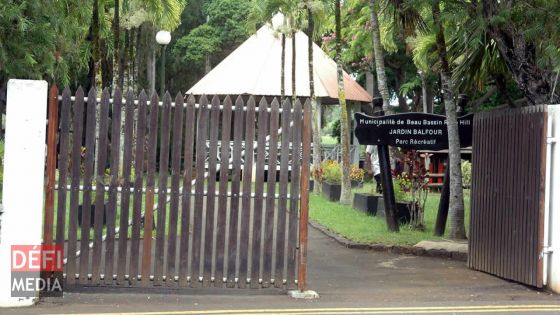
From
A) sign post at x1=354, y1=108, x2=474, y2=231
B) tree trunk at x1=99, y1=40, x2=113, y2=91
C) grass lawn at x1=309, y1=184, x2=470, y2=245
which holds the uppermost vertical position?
tree trunk at x1=99, y1=40, x2=113, y2=91

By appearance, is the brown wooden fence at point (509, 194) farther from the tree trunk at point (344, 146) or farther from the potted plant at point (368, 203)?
the tree trunk at point (344, 146)

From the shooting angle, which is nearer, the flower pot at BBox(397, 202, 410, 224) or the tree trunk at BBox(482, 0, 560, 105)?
the tree trunk at BBox(482, 0, 560, 105)

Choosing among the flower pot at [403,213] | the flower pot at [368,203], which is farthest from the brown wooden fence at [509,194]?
the flower pot at [368,203]

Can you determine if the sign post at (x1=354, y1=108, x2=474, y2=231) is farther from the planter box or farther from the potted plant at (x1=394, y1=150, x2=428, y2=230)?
the planter box

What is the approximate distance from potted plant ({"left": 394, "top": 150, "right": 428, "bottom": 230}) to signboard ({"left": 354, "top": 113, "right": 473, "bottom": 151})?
110 cm

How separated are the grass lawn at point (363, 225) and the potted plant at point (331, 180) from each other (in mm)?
923

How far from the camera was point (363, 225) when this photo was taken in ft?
55.8

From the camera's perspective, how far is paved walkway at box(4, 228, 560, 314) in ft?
28.4

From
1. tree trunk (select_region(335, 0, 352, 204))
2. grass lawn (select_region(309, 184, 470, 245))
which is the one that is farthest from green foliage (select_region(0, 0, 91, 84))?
tree trunk (select_region(335, 0, 352, 204))

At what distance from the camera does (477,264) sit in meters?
11.6

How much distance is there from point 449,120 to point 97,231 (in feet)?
25.3

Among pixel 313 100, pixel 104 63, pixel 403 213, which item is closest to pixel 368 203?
pixel 403 213

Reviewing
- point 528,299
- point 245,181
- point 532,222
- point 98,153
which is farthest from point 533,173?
point 98,153

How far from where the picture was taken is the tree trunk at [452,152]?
14445mm
